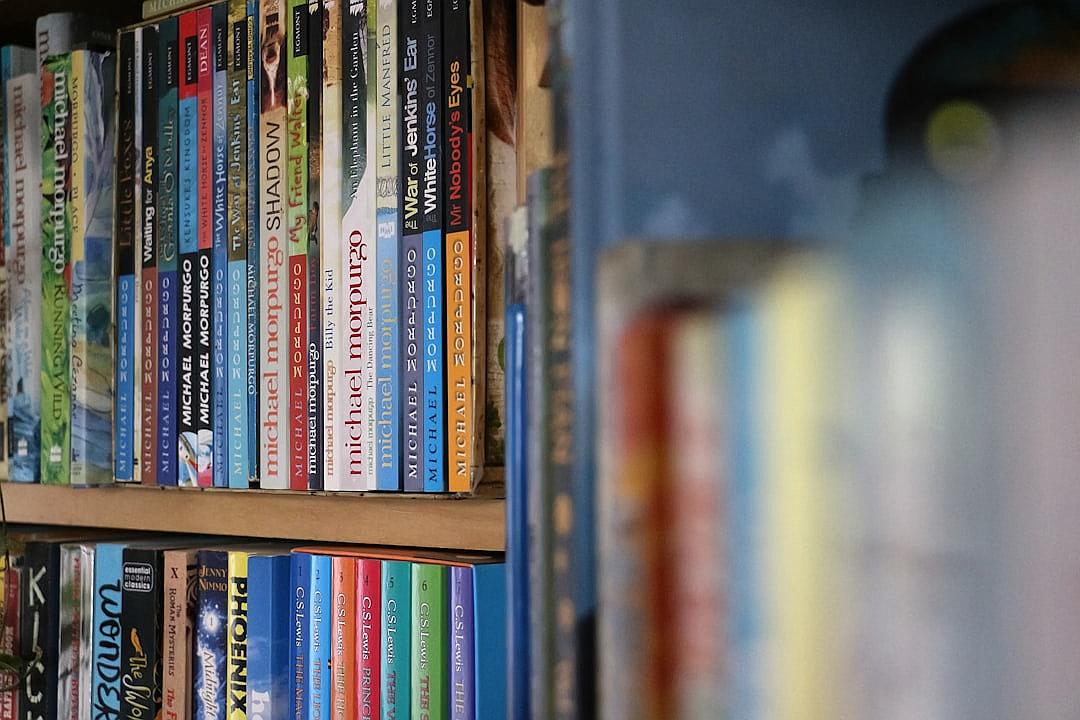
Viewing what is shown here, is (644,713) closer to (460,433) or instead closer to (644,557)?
(644,557)

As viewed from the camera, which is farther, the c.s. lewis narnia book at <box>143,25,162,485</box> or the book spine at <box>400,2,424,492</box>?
the c.s. lewis narnia book at <box>143,25,162,485</box>

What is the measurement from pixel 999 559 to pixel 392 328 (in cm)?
58

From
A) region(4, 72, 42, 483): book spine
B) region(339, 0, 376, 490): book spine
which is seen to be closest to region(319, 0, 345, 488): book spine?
region(339, 0, 376, 490): book spine

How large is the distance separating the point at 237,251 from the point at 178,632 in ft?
0.95

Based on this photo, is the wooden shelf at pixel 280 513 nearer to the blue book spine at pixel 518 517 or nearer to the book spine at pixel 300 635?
the book spine at pixel 300 635

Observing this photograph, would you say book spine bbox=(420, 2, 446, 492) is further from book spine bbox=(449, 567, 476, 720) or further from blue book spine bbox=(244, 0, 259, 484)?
blue book spine bbox=(244, 0, 259, 484)

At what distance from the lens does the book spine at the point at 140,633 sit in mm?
871

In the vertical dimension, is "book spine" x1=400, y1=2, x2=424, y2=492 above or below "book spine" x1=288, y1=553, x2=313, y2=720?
above

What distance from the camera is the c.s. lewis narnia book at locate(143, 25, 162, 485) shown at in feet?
2.95

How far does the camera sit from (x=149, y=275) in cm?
91

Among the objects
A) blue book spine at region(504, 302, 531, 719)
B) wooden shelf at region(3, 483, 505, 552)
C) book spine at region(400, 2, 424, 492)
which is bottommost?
wooden shelf at region(3, 483, 505, 552)

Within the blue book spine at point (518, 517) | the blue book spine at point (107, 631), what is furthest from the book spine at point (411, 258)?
the blue book spine at point (518, 517)

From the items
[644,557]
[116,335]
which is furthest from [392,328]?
[644,557]

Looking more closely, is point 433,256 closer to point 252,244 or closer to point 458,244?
point 458,244
